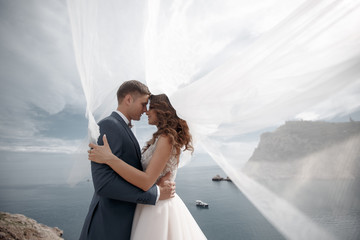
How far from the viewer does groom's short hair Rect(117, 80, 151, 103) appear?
1.74m

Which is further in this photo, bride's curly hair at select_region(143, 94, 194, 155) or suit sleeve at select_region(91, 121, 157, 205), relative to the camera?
bride's curly hair at select_region(143, 94, 194, 155)

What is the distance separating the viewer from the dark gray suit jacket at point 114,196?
1321mm

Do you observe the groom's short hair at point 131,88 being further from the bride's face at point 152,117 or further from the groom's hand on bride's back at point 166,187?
the groom's hand on bride's back at point 166,187

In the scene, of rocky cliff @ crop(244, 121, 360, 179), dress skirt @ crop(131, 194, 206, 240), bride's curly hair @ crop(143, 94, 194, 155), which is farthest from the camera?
bride's curly hair @ crop(143, 94, 194, 155)

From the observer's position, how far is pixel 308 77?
109 centimetres

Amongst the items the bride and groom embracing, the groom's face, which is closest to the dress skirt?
the bride and groom embracing

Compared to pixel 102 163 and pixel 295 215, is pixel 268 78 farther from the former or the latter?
pixel 102 163

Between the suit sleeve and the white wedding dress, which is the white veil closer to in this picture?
the suit sleeve

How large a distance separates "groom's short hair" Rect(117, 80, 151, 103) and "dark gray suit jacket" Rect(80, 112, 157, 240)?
312mm

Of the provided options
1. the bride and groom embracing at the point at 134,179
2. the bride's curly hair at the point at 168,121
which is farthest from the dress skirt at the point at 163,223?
the bride's curly hair at the point at 168,121

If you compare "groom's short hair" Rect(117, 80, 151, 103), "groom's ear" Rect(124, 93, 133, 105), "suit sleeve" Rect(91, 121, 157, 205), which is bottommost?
"suit sleeve" Rect(91, 121, 157, 205)

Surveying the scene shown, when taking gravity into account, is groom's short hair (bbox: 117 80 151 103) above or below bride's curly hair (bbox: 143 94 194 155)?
above

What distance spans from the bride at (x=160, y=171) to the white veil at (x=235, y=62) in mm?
236

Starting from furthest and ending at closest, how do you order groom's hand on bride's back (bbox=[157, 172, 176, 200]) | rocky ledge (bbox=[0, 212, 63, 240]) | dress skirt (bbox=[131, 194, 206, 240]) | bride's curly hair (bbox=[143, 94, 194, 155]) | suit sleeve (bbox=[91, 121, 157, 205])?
rocky ledge (bbox=[0, 212, 63, 240]) → bride's curly hair (bbox=[143, 94, 194, 155]) → groom's hand on bride's back (bbox=[157, 172, 176, 200]) → dress skirt (bbox=[131, 194, 206, 240]) → suit sleeve (bbox=[91, 121, 157, 205])
